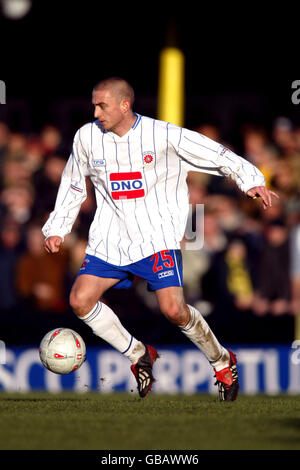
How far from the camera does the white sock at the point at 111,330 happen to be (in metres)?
8.01

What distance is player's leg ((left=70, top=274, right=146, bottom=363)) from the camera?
25.7 ft

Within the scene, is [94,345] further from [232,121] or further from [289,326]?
[232,121]

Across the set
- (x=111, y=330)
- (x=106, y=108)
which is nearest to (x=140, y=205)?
(x=106, y=108)

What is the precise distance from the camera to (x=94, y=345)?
1190 cm

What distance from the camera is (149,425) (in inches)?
251

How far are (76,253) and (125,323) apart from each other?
143 centimetres

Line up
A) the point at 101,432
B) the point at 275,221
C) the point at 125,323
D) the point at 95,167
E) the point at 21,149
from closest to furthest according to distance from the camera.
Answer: the point at 101,432 < the point at 95,167 < the point at 125,323 < the point at 275,221 < the point at 21,149

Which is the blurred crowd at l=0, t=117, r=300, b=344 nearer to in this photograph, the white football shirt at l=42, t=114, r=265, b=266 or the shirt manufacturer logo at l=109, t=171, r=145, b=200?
the white football shirt at l=42, t=114, r=265, b=266

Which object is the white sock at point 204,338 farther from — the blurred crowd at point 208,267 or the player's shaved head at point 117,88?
the blurred crowd at point 208,267

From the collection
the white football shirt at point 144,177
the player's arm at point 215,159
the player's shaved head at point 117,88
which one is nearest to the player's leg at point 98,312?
the white football shirt at point 144,177

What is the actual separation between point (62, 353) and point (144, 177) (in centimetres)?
148

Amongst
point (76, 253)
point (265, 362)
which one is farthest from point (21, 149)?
point (265, 362)

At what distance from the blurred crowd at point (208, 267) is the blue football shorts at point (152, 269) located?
12.1 feet

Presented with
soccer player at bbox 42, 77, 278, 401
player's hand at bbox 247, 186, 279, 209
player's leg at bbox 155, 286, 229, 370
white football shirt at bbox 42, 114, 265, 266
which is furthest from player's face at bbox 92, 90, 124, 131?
player's leg at bbox 155, 286, 229, 370
